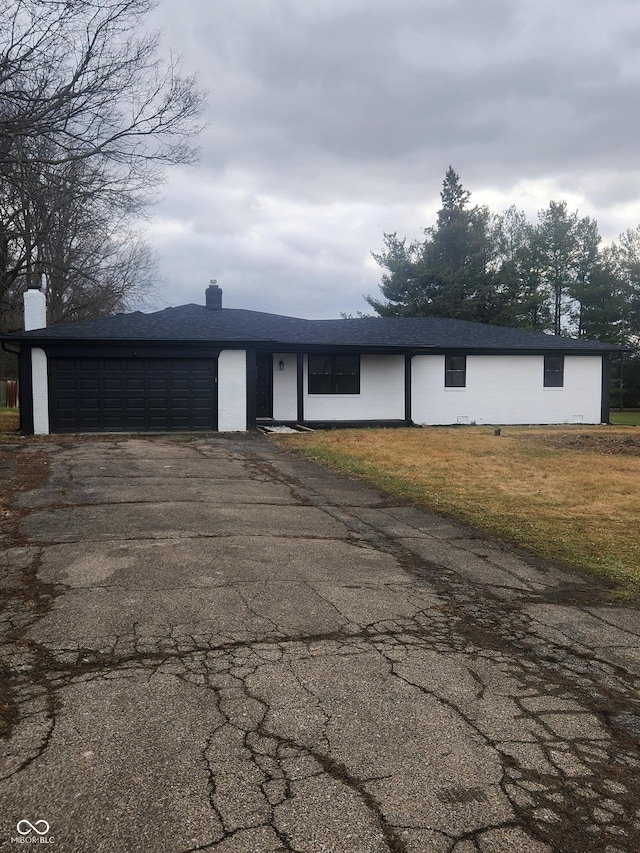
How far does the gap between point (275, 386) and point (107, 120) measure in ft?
33.3

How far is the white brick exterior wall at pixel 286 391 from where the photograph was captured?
22.0 metres

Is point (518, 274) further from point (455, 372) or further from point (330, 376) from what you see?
point (330, 376)

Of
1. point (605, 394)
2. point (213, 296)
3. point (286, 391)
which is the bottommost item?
point (605, 394)

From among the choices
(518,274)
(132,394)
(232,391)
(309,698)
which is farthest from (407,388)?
(518,274)

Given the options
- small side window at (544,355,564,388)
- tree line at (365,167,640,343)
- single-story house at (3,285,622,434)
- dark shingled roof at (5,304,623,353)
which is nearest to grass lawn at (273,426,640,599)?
single-story house at (3,285,622,434)

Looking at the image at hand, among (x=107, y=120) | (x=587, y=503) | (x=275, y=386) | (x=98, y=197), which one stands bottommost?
(x=587, y=503)

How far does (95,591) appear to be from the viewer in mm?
4742

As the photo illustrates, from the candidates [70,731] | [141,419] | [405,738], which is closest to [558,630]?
[405,738]

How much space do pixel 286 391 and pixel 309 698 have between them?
19128 millimetres

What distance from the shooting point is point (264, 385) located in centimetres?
2217

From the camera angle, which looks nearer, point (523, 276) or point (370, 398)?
point (370, 398)

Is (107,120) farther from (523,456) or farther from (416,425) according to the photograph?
(416,425)

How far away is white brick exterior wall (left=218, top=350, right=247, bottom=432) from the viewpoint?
63.5ft

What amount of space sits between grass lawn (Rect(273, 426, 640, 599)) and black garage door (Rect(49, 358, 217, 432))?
3.14m
